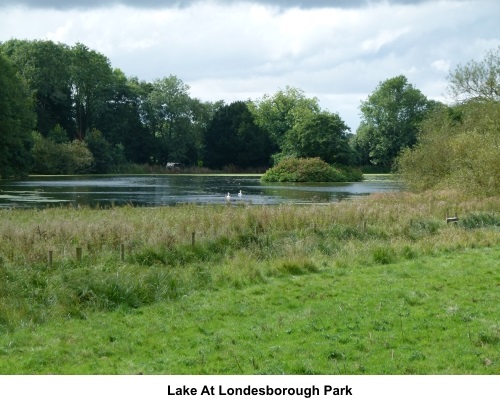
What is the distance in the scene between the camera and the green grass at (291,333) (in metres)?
8.35

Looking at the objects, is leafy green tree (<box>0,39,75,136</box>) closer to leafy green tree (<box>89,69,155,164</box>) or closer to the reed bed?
leafy green tree (<box>89,69,155,164</box>)

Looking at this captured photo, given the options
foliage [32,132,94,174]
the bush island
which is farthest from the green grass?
foliage [32,132,94,174]

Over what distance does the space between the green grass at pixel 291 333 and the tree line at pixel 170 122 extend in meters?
74.6

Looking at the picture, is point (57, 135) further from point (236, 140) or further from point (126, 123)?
point (236, 140)

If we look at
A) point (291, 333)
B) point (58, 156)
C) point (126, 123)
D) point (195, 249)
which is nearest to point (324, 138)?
point (58, 156)

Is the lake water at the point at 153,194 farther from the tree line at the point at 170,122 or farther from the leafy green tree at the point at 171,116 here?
the leafy green tree at the point at 171,116

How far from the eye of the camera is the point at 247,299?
40.7 feet

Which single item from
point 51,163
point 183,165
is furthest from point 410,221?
point 183,165

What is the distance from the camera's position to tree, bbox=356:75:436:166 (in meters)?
104

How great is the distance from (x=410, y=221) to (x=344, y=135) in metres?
67.1

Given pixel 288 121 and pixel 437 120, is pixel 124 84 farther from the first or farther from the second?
pixel 437 120

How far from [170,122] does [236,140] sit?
512 inches

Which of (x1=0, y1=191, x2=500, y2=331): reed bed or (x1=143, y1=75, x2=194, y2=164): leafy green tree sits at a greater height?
(x1=143, y1=75, x2=194, y2=164): leafy green tree

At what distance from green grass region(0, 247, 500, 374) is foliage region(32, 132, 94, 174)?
3173 inches
